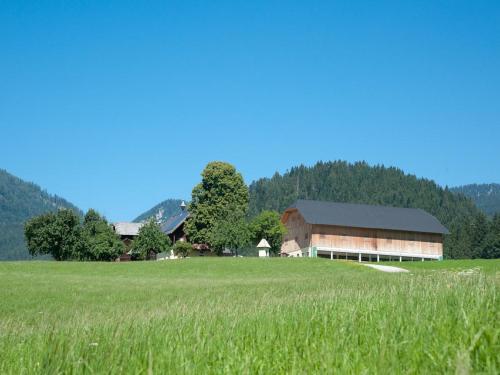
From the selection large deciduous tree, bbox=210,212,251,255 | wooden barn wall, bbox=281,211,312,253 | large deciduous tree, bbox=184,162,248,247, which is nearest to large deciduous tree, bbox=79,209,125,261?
large deciduous tree, bbox=184,162,248,247

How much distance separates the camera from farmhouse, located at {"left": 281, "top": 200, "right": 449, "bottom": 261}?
7662cm

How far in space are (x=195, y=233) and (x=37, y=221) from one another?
70.1ft

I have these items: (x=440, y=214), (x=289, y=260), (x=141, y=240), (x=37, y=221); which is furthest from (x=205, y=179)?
(x=440, y=214)

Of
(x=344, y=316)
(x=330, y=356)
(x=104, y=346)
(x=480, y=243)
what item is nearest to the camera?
(x=330, y=356)

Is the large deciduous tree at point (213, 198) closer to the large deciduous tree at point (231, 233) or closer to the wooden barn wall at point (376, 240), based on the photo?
the large deciduous tree at point (231, 233)

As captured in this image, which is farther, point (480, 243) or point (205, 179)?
point (480, 243)

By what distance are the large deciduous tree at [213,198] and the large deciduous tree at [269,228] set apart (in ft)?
9.18

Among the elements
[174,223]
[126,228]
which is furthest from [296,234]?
[126,228]

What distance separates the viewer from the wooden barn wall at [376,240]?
76.7 meters

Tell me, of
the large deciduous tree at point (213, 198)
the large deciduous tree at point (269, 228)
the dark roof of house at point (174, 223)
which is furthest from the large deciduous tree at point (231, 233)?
the dark roof of house at point (174, 223)

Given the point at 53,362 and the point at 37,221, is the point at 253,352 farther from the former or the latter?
the point at 37,221

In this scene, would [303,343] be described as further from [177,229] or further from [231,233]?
[177,229]

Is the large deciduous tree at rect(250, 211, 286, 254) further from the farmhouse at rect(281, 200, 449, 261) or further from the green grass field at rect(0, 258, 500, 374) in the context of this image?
the green grass field at rect(0, 258, 500, 374)

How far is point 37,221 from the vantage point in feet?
254
